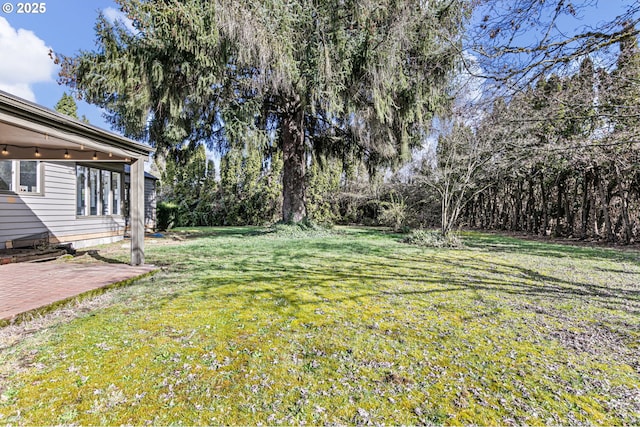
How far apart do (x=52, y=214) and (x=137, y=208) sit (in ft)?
12.7

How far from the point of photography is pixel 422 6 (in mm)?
4949

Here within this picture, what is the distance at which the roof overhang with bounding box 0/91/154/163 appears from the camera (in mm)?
2936

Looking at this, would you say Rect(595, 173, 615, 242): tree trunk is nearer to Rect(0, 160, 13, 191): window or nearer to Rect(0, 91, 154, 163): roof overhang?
Rect(0, 91, 154, 163): roof overhang

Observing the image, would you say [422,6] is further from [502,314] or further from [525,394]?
[525,394]

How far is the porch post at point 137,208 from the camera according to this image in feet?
16.0

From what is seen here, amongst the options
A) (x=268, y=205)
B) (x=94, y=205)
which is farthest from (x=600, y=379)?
(x=268, y=205)

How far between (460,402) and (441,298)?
200 centimetres

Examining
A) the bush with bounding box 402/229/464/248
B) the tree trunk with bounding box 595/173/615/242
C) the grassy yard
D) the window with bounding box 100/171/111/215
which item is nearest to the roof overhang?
the grassy yard

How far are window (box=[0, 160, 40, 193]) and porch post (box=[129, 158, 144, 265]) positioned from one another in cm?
351

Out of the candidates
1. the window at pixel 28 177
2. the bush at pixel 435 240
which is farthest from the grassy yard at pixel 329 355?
the window at pixel 28 177

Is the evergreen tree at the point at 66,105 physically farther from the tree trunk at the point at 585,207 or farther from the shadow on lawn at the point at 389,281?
the tree trunk at the point at 585,207

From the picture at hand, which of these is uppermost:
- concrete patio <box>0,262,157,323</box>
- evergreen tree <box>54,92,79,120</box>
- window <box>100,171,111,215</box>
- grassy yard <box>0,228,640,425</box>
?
evergreen tree <box>54,92,79,120</box>

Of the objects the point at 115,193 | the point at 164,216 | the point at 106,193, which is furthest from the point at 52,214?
the point at 164,216

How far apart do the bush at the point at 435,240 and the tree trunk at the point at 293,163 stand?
4264mm
